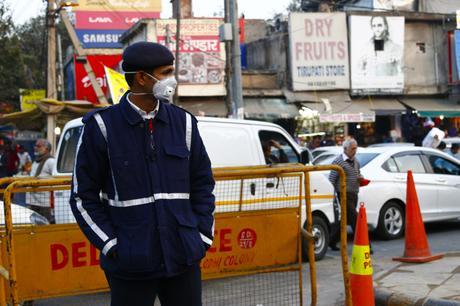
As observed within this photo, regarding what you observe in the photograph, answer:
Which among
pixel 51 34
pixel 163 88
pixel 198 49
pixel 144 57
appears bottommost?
pixel 163 88

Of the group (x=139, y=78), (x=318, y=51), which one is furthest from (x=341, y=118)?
(x=139, y=78)

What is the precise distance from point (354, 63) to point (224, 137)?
22.0 metres

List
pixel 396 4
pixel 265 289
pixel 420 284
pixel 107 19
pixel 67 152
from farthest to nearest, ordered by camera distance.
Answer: pixel 107 19 < pixel 396 4 < pixel 67 152 < pixel 420 284 < pixel 265 289

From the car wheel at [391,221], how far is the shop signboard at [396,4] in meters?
26.7

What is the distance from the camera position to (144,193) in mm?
3439

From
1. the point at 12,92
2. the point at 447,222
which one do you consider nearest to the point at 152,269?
the point at 447,222

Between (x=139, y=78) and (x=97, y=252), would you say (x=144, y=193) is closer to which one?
(x=139, y=78)

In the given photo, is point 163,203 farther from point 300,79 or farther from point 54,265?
point 300,79

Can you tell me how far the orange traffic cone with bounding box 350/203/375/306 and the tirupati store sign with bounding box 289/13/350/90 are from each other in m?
23.5

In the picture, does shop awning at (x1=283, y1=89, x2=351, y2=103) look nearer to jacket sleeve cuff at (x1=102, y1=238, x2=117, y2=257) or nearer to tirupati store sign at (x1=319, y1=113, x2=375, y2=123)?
tirupati store sign at (x1=319, y1=113, x2=375, y2=123)

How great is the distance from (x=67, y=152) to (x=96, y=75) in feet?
83.3

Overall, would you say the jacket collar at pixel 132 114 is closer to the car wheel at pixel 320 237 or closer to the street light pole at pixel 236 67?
the car wheel at pixel 320 237

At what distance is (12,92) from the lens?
42125mm

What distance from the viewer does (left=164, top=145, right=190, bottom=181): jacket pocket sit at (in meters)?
3.50
